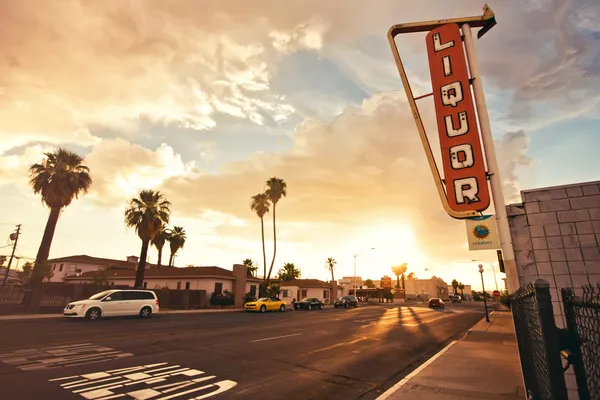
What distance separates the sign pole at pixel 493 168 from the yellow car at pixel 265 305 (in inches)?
1166

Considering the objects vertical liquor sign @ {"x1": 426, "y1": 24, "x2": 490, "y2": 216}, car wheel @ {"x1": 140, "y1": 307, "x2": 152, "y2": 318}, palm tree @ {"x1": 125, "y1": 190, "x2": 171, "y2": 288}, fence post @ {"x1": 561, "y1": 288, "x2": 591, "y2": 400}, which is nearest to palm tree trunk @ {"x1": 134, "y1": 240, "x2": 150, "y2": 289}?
palm tree @ {"x1": 125, "y1": 190, "x2": 171, "y2": 288}

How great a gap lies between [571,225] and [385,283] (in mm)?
76901

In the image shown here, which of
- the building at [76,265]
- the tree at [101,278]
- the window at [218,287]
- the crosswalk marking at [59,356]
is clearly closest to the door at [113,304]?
the tree at [101,278]

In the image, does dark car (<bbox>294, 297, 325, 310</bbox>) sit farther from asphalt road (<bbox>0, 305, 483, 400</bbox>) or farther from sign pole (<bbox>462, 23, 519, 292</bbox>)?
sign pole (<bbox>462, 23, 519, 292</bbox>)

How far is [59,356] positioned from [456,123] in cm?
1184

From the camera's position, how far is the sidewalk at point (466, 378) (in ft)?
20.8

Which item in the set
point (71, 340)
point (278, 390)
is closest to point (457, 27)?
point (278, 390)

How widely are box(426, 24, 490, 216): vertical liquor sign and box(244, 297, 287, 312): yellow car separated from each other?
29.3 metres

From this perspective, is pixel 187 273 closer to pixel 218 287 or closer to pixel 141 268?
pixel 218 287

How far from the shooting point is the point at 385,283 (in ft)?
256

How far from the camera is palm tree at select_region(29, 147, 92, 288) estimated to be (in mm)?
24328

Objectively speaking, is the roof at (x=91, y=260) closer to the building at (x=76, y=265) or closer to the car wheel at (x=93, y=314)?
the building at (x=76, y=265)

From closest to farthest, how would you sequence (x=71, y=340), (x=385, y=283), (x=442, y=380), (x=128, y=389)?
(x=128, y=389) < (x=442, y=380) < (x=71, y=340) < (x=385, y=283)

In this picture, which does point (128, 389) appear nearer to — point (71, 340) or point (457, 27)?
point (71, 340)
